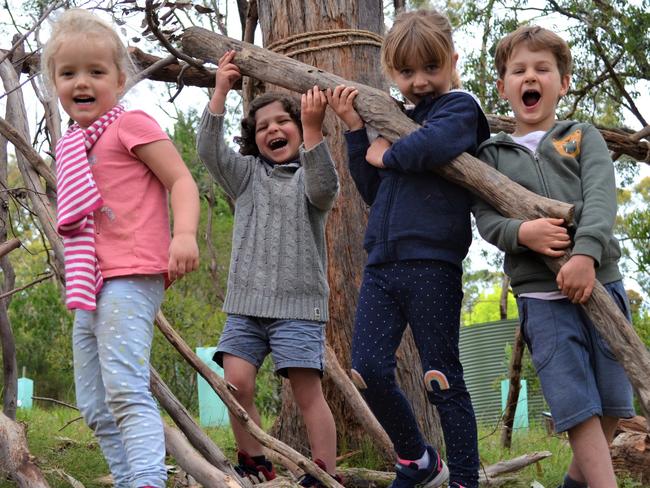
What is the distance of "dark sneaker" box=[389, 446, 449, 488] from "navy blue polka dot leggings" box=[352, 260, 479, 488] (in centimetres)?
20

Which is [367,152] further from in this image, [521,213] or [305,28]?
[305,28]

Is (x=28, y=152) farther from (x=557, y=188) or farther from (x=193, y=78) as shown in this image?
(x=557, y=188)

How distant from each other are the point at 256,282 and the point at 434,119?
988 millimetres

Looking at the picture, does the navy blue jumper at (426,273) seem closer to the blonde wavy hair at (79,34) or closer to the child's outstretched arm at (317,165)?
the child's outstretched arm at (317,165)

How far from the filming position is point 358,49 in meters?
4.45

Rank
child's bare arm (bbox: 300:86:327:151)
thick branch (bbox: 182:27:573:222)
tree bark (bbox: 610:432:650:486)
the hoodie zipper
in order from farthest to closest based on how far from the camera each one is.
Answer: tree bark (bbox: 610:432:650:486) → child's bare arm (bbox: 300:86:327:151) → the hoodie zipper → thick branch (bbox: 182:27:573:222)

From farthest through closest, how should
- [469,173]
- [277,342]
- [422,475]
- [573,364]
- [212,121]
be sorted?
1. [212,121]
2. [277,342]
3. [422,475]
4. [469,173]
5. [573,364]

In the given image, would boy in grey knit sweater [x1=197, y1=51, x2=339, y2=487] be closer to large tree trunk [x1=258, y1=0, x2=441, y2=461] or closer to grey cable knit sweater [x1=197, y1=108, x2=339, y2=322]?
grey cable knit sweater [x1=197, y1=108, x2=339, y2=322]

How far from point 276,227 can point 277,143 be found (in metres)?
0.40

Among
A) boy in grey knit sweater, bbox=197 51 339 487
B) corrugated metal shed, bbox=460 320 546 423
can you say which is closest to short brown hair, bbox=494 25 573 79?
boy in grey knit sweater, bbox=197 51 339 487

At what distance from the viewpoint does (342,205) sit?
4.38 meters

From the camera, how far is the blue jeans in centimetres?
266

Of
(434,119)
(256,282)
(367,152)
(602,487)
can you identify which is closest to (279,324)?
(256,282)

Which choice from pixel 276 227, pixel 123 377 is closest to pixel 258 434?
pixel 123 377
